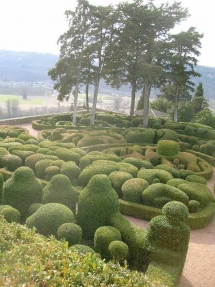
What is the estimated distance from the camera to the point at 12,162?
1503 centimetres

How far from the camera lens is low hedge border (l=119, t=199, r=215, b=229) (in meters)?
11.9

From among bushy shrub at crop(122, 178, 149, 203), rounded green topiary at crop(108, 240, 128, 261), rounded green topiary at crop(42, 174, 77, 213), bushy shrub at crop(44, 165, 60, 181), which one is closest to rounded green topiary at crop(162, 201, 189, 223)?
rounded green topiary at crop(108, 240, 128, 261)

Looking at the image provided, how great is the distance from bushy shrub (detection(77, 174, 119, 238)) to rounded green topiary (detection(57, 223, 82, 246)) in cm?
106

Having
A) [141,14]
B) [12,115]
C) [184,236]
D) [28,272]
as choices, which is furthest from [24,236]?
[12,115]

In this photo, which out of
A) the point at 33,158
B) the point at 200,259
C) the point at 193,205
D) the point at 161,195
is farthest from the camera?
the point at 33,158

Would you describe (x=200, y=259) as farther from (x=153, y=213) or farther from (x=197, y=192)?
(x=197, y=192)

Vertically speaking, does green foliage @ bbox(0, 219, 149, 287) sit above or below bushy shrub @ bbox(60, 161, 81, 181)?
above

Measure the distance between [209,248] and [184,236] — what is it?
287 cm

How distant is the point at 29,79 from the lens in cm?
17162

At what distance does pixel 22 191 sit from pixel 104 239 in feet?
12.5

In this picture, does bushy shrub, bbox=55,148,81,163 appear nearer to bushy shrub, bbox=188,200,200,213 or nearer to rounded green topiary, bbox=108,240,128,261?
bushy shrub, bbox=188,200,200,213

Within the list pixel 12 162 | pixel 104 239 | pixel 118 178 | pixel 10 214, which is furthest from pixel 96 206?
pixel 12 162

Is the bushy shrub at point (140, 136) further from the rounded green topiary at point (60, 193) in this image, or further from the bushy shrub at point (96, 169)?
the rounded green topiary at point (60, 193)

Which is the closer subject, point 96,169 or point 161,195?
point 161,195
